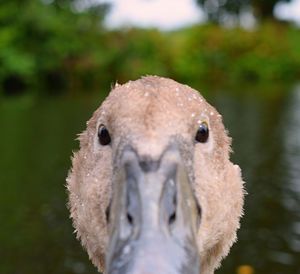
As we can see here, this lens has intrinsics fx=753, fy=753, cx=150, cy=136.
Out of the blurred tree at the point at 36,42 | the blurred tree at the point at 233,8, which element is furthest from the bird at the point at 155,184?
the blurred tree at the point at 233,8

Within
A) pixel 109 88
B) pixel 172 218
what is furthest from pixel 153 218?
pixel 109 88

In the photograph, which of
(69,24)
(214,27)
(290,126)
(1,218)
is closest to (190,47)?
(214,27)

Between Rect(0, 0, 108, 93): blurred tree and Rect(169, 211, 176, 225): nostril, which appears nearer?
Rect(169, 211, 176, 225): nostril

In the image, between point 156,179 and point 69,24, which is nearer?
point 156,179

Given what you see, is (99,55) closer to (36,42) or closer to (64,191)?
(36,42)

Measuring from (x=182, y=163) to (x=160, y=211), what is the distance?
301 millimetres

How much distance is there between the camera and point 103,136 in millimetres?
3283

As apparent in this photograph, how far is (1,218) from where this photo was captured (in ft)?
49.2

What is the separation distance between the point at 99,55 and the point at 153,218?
1961 inches

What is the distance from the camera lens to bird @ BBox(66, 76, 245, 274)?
A: 2725mm

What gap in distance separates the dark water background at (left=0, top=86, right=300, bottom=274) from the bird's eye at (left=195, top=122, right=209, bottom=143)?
8626 millimetres

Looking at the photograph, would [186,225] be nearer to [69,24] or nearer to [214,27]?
[69,24]

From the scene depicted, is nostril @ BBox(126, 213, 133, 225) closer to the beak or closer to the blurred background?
the beak

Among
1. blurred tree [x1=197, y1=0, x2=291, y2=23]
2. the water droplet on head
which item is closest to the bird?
the water droplet on head
